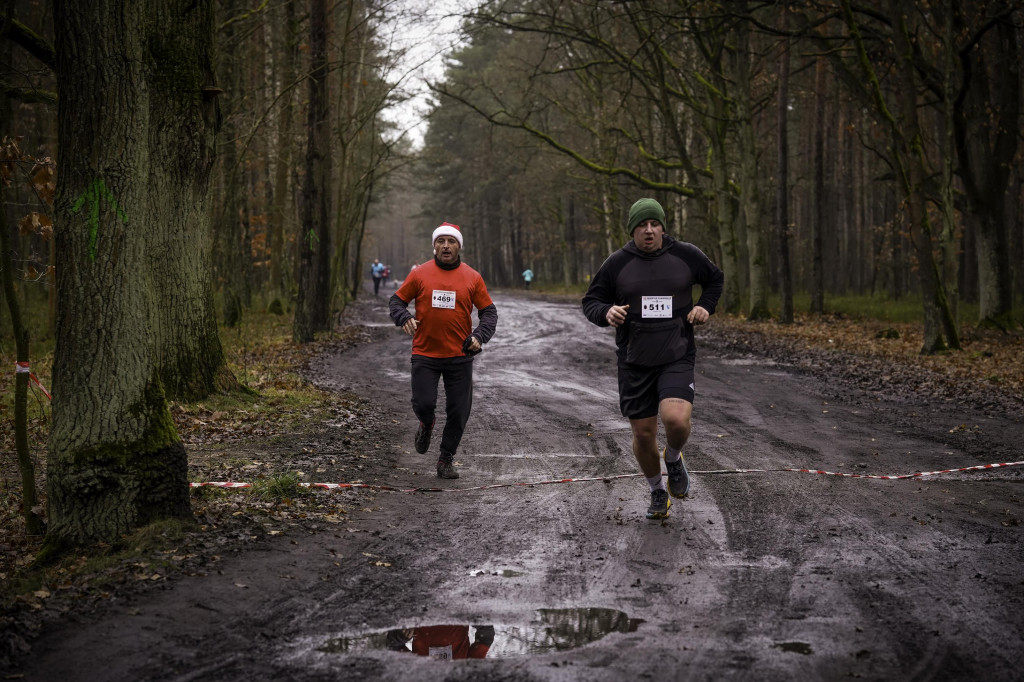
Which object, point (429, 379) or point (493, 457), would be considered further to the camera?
point (493, 457)

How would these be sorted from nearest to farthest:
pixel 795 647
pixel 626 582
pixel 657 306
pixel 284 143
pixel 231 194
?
pixel 795 647, pixel 626 582, pixel 657 306, pixel 231 194, pixel 284 143

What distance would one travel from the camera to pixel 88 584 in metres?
4.86

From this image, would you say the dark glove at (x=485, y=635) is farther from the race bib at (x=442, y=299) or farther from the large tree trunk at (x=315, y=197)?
the large tree trunk at (x=315, y=197)

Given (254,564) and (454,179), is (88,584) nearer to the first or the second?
(254,564)

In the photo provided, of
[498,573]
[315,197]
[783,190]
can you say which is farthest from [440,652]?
[783,190]

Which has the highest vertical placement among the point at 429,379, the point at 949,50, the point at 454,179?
the point at 454,179

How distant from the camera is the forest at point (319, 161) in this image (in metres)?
5.59

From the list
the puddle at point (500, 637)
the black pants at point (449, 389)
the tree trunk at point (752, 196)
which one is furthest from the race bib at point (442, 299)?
the tree trunk at point (752, 196)

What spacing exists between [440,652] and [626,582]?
4.52 ft

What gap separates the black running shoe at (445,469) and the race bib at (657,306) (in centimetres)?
286

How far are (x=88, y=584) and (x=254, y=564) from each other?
3.02ft

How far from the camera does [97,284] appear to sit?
5.54m

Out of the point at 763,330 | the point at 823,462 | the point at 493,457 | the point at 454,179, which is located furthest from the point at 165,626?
the point at 454,179

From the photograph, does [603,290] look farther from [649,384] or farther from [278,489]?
[278,489]
